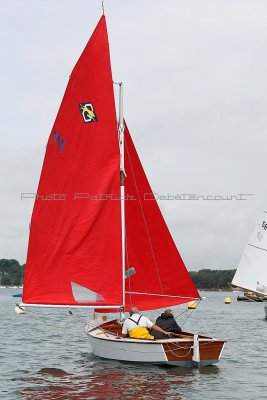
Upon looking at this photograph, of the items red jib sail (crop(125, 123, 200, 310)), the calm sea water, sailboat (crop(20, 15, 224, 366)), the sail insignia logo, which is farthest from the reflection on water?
the sail insignia logo

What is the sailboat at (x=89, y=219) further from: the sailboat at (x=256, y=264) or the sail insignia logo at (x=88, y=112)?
the sailboat at (x=256, y=264)

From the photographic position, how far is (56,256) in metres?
24.4

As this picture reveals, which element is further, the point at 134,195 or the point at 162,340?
the point at 134,195

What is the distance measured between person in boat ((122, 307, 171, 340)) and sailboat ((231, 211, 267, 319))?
100ft

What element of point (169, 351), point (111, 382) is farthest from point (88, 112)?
point (111, 382)

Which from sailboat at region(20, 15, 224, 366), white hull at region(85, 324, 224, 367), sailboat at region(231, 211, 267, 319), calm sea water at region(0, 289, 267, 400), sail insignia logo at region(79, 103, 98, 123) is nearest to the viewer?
calm sea water at region(0, 289, 267, 400)

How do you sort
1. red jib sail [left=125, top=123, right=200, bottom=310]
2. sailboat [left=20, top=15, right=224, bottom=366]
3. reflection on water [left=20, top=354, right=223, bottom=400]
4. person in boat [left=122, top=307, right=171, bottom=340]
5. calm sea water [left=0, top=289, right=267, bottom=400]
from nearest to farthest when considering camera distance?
reflection on water [left=20, top=354, right=223, bottom=400], calm sea water [left=0, top=289, right=267, bottom=400], person in boat [left=122, top=307, right=171, bottom=340], sailboat [left=20, top=15, right=224, bottom=366], red jib sail [left=125, top=123, right=200, bottom=310]

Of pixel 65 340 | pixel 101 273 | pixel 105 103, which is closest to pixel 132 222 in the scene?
pixel 101 273

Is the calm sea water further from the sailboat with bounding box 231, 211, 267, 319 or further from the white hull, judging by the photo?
the sailboat with bounding box 231, 211, 267, 319

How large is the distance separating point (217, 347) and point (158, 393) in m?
3.74

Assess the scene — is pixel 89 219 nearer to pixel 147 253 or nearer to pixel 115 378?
pixel 147 253

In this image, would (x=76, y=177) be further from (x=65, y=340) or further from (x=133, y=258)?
(x=65, y=340)

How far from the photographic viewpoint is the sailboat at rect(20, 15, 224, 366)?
24219 millimetres

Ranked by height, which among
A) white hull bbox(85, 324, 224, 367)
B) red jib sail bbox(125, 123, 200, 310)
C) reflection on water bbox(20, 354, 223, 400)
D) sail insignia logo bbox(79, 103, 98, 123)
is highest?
sail insignia logo bbox(79, 103, 98, 123)
